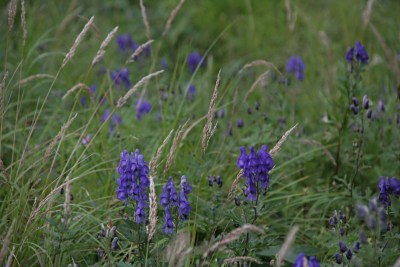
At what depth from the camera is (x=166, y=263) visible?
2930mm

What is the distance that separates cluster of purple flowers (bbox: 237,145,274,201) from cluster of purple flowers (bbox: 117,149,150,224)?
1.53 ft

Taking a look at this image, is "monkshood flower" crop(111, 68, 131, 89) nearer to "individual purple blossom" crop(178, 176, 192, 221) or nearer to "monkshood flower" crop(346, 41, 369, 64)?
"monkshood flower" crop(346, 41, 369, 64)

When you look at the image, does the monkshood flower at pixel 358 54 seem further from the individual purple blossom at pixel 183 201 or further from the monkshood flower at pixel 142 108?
the individual purple blossom at pixel 183 201

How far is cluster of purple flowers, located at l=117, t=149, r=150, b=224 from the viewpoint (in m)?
2.83

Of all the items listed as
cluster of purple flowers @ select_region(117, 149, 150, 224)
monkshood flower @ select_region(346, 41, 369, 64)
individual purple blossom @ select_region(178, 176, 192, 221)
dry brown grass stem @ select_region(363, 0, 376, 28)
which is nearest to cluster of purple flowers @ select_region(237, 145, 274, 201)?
individual purple blossom @ select_region(178, 176, 192, 221)

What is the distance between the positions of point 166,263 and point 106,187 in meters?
0.95

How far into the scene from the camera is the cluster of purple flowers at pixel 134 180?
2830 millimetres

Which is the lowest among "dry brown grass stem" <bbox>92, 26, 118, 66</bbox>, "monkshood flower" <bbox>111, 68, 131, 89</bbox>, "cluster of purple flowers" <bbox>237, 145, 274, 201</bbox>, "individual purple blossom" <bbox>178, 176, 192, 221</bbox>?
"monkshood flower" <bbox>111, 68, 131, 89</bbox>

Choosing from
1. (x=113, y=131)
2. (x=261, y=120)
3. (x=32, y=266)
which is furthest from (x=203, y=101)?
(x=32, y=266)

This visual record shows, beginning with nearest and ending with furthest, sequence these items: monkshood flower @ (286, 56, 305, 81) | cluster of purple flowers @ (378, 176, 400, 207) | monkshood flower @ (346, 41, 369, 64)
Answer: cluster of purple flowers @ (378, 176, 400, 207), monkshood flower @ (346, 41, 369, 64), monkshood flower @ (286, 56, 305, 81)

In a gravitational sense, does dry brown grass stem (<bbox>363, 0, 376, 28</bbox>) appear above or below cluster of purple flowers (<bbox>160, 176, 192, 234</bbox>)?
above

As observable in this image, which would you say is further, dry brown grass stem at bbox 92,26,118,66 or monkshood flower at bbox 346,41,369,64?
monkshood flower at bbox 346,41,369,64

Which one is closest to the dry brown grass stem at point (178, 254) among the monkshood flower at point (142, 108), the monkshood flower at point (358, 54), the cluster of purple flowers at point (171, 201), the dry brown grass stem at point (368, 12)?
the cluster of purple flowers at point (171, 201)

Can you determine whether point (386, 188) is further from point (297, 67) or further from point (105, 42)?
point (297, 67)
